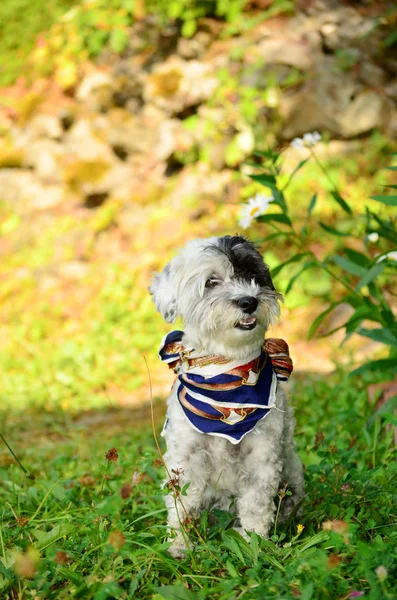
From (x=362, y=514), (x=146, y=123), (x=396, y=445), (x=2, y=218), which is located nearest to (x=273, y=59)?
(x=146, y=123)

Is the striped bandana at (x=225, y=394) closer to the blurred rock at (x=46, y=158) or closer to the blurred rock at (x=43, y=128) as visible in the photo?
the blurred rock at (x=46, y=158)

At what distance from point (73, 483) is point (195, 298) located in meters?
1.53

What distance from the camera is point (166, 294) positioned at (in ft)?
9.62

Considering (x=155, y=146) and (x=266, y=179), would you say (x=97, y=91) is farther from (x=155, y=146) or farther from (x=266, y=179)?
(x=266, y=179)

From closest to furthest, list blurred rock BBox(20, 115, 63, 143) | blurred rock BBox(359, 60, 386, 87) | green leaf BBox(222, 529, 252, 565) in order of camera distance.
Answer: green leaf BBox(222, 529, 252, 565), blurred rock BBox(359, 60, 386, 87), blurred rock BBox(20, 115, 63, 143)

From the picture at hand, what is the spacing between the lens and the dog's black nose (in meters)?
2.66

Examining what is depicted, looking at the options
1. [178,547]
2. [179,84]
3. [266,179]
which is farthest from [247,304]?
[179,84]

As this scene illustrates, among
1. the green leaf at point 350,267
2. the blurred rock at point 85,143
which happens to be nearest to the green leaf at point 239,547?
the green leaf at point 350,267

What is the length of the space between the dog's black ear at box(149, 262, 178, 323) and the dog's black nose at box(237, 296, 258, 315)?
0.38 m

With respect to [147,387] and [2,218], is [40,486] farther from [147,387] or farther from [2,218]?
[2,218]

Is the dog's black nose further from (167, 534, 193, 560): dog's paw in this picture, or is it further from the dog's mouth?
(167, 534, 193, 560): dog's paw

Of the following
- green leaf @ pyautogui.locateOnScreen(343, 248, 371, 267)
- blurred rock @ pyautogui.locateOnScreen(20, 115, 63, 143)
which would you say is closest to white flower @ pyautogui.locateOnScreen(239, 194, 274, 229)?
green leaf @ pyautogui.locateOnScreen(343, 248, 371, 267)

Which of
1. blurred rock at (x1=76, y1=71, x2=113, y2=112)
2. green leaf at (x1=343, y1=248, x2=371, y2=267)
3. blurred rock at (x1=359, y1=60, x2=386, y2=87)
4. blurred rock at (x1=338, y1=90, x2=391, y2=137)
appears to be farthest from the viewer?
blurred rock at (x1=76, y1=71, x2=113, y2=112)

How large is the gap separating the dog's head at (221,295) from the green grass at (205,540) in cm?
59
